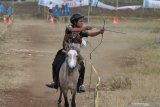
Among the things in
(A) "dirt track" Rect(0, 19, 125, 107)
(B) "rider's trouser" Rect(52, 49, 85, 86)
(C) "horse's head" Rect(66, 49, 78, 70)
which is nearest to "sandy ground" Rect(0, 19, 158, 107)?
(A) "dirt track" Rect(0, 19, 125, 107)

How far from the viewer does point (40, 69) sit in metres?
17.1

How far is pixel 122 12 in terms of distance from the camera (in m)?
50.6

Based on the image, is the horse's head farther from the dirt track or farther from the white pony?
the dirt track

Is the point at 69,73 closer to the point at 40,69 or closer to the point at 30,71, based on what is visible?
the point at 30,71

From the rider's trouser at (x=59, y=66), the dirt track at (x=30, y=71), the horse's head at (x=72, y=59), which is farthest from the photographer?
the dirt track at (x=30, y=71)

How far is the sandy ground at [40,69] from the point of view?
11883 millimetres

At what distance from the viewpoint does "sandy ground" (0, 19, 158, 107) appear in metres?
11.9

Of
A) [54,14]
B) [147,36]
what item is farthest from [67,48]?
[54,14]

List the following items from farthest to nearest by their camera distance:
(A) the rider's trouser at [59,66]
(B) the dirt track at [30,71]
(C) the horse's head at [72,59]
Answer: (B) the dirt track at [30,71] < (A) the rider's trouser at [59,66] < (C) the horse's head at [72,59]

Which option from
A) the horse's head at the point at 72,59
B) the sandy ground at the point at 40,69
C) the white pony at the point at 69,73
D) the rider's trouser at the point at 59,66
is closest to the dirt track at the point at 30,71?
the sandy ground at the point at 40,69

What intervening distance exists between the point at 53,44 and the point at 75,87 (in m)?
15.9

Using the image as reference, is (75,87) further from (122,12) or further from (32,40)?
(122,12)

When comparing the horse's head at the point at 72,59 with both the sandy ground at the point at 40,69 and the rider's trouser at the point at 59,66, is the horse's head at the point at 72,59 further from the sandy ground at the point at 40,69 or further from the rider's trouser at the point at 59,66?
the sandy ground at the point at 40,69

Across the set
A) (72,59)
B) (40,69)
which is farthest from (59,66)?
(40,69)
